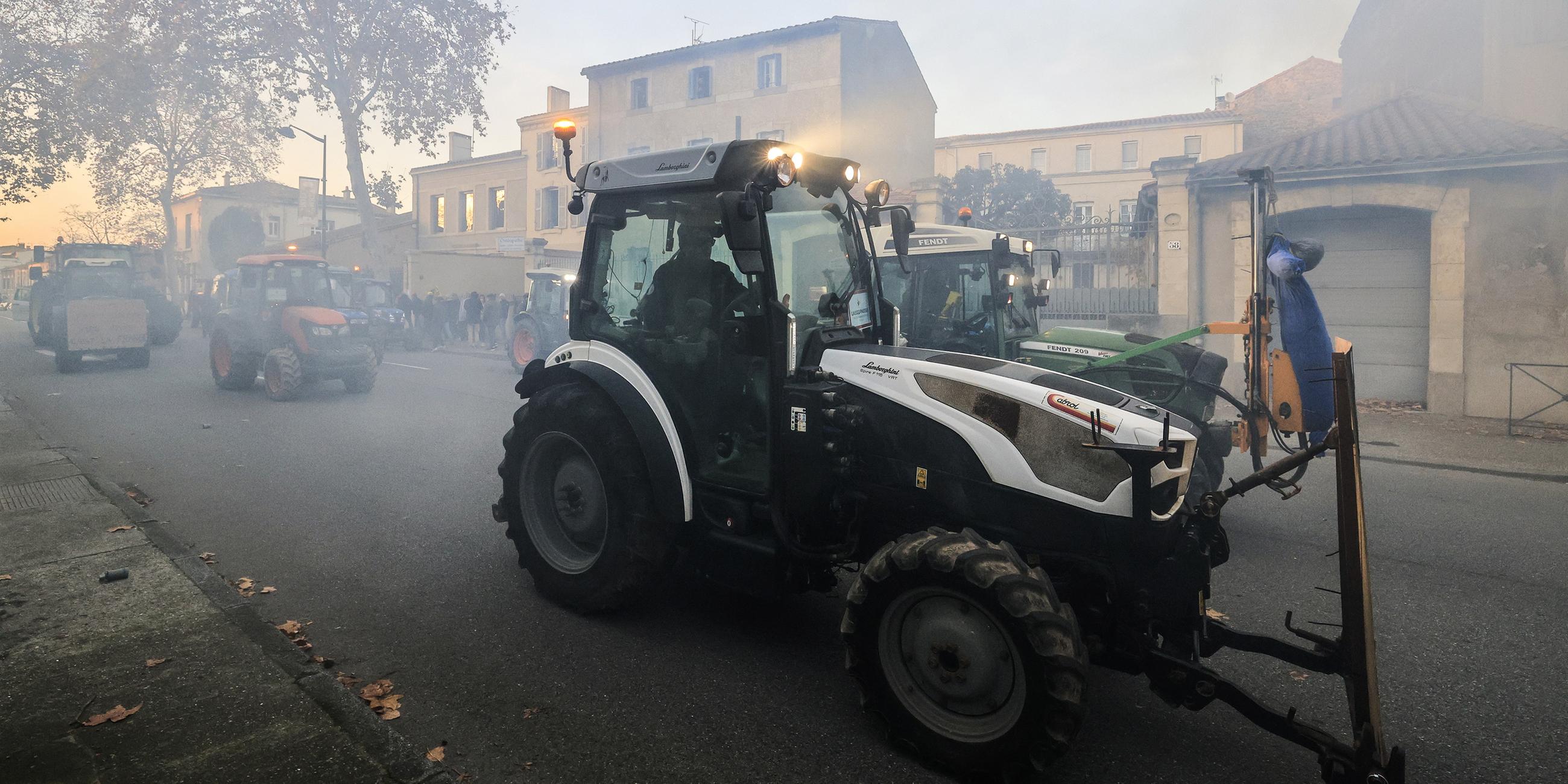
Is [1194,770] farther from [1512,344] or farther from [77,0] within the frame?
[77,0]

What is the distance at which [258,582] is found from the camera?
17.6 feet

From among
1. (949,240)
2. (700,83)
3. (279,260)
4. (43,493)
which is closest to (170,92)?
(700,83)

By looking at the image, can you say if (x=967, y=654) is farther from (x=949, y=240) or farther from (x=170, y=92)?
(x=170, y=92)

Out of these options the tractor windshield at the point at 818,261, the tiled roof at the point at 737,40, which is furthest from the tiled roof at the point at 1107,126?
the tractor windshield at the point at 818,261

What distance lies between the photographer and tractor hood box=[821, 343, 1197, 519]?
3.25 meters

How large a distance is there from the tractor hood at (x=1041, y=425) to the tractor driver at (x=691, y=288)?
881 millimetres

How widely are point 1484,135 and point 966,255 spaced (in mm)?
11059

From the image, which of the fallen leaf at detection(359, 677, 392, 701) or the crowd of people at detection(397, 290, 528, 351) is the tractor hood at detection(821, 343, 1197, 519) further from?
the crowd of people at detection(397, 290, 528, 351)

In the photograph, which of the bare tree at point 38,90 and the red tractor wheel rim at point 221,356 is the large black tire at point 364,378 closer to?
the red tractor wheel rim at point 221,356

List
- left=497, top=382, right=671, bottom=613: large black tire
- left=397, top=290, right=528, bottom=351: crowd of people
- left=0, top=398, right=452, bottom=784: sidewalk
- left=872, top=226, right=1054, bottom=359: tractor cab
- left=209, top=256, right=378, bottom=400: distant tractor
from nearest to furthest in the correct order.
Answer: left=0, top=398, right=452, bottom=784: sidewalk
left=497, top=382, right=671, bottom=613: large black tire
left=872, top=226, right=1054, bottom=359: tractor cab
left=209, top=256, right=378, bottom=400: distant tractor
left=397, top=290, right=528, bottom=351: crowd of people

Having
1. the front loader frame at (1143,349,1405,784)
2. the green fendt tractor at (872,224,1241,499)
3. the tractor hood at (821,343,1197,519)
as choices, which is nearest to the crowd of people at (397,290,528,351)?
the green fendt tractor at (872,224,1241,499)

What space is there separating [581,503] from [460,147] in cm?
4858

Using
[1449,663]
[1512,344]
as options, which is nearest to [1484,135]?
[1512,344]

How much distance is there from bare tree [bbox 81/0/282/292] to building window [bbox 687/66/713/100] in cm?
1496
